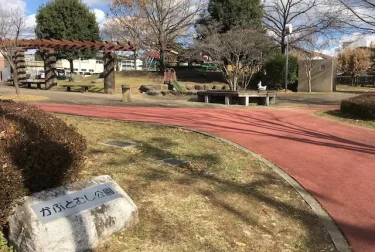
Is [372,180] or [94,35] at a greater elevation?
[94,35]

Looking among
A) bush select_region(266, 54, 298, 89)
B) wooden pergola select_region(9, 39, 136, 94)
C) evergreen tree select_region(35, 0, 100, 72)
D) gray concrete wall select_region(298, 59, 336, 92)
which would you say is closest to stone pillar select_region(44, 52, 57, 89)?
wooden pergola select_region(9, 39, 136, 94)

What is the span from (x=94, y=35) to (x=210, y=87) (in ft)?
59.5

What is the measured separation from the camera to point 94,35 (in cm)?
3816

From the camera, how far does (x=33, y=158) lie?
3162mm

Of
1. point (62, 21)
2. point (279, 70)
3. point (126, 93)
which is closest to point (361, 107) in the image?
point (126, 93)

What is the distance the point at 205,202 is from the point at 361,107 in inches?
368

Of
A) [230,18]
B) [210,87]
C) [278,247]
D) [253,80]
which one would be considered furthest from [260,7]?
[278,247]

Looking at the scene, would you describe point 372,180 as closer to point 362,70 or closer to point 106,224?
point 106,224

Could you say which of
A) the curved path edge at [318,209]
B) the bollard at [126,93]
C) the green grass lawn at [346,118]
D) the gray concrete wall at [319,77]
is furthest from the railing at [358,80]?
the curved path edge at [318,209]

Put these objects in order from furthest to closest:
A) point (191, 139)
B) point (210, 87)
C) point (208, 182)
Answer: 1. point (210, 87)
2. point (191, 139)
3. point (208, 182)

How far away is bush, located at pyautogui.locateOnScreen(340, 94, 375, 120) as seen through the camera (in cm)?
1148

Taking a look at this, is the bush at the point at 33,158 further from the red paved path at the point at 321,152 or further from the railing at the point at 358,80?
the railing at the point at 358,80

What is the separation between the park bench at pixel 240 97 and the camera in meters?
16.6

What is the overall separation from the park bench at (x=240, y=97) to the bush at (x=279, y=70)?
31.6 feet
